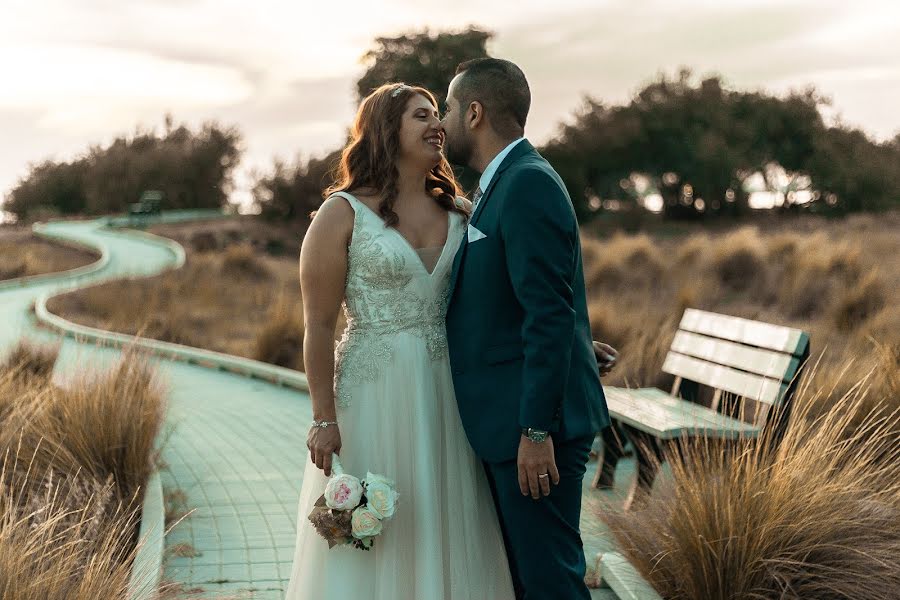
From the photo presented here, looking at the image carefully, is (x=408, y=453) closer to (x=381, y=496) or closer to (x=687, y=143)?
(x=381, y=496)

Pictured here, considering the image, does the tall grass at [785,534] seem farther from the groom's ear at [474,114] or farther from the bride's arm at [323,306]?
the groom's ear at [474,114]

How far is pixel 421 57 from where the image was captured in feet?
130

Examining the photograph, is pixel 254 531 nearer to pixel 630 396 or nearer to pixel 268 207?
pixel 630 396

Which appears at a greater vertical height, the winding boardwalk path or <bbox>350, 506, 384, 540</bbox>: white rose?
<bbox>350, 506, 384, 540</bbox>: white rose

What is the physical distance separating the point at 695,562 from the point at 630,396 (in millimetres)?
1935

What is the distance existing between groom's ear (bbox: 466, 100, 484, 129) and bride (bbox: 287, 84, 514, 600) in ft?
0.63

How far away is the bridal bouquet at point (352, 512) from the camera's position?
128 inches

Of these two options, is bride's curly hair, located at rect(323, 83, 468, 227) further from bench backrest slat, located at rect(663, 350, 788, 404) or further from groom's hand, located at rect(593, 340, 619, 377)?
bench backrest slat, located at rect(663, 350, 788, 404)

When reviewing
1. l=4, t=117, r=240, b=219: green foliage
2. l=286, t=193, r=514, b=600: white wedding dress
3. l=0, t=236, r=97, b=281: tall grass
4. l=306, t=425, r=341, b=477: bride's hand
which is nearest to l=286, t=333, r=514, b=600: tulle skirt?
l=286, t=193, r=514, b=600: white wedding dress

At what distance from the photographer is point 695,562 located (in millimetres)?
4016

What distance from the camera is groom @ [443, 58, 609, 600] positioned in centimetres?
304

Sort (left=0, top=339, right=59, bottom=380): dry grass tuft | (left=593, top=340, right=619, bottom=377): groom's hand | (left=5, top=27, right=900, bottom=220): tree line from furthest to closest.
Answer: (left=5, top=27, right=900, bottom=220): tree line, (left=0, top=339, right=59, bottom=380): dry grass tuft, (left=593, top=340, right=619, bottom=377): groom's hand

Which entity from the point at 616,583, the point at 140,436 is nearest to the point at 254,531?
the point at 140,436

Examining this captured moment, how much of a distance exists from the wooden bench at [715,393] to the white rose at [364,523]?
1857 mm
